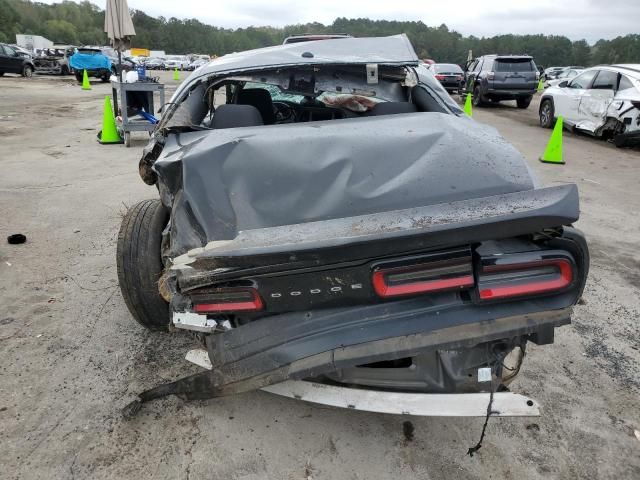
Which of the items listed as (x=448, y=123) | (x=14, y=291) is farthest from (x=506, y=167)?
(x=14, y=291)

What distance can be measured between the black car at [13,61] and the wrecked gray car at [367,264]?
27257 millimetres

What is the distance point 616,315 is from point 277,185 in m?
2.73

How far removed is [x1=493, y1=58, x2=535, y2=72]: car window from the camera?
15.5 meters

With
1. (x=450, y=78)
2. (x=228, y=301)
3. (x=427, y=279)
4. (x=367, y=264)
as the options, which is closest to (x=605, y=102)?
(x=427, y=279)

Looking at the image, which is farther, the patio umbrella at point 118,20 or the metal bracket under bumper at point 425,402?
the patio umbrella at point 118,20

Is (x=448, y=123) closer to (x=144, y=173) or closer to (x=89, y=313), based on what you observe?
(x=144, y=173)

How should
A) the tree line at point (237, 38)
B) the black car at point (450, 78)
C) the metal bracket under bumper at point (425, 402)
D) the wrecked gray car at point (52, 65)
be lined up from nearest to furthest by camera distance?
1. the metal bracket under bumper at point (425, 402)
2. the black car at point (450, 78)
3. the wrecked gray car at point (52, 65)
4. the tree line at point (237, 38)

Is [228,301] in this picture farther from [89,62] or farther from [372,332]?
[89,62]

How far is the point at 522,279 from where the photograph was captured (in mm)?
1741

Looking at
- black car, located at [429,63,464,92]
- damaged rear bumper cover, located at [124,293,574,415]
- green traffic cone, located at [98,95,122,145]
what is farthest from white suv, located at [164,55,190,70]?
damaged rear bumper cover, located at [124,293,574,415]

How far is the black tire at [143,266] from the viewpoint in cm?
262

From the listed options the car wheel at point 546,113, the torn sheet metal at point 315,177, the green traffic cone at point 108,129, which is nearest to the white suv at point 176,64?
the green traffic cone at point 108,129

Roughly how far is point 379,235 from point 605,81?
10397 millimetres

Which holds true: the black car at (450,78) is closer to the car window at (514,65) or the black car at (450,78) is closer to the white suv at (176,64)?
the car window at (514,65)
